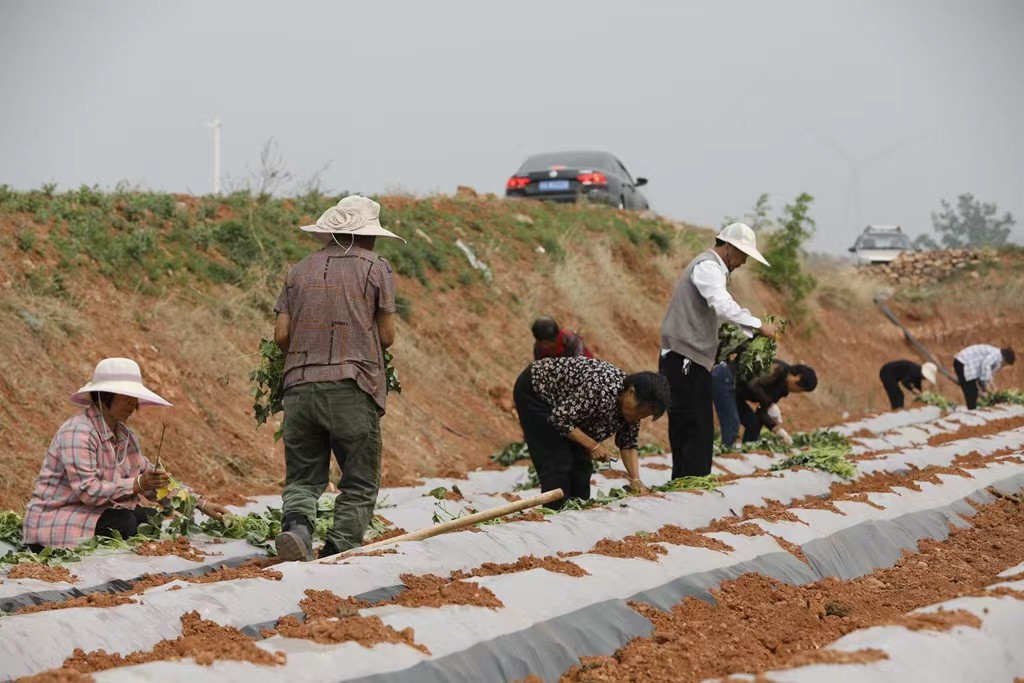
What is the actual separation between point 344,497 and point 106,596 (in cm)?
140

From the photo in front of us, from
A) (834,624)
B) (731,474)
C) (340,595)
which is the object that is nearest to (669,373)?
(731,474)

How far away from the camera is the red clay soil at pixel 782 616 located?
407 centimetres

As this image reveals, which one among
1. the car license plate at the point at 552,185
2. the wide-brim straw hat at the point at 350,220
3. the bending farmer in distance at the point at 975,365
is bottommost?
the bending farmer in distance at the point at 975,365

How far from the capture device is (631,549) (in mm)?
5078

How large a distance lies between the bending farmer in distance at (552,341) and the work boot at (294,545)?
3796 mm

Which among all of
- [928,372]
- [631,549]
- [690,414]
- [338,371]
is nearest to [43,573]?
[338,371]

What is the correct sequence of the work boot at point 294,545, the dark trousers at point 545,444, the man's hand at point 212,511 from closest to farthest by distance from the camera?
the work boot at point 294,545 → the man's hand at point 212,511 → the dark trousers at point 545,444

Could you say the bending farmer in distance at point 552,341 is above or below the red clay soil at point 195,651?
above

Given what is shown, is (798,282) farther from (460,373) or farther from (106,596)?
(106,596)

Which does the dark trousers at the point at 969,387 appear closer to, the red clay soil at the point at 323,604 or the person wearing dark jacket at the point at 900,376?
the person wearing dark jacket at the point at 900,376

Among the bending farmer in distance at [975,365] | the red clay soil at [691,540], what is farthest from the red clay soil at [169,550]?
the bending farmer in distance at [975,365]

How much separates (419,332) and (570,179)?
848 centimetres

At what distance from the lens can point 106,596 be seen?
4.32 metres

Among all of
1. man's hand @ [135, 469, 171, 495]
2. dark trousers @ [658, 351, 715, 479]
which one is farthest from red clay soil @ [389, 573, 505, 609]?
dark trousers @ [658, 351, 715, 479]
